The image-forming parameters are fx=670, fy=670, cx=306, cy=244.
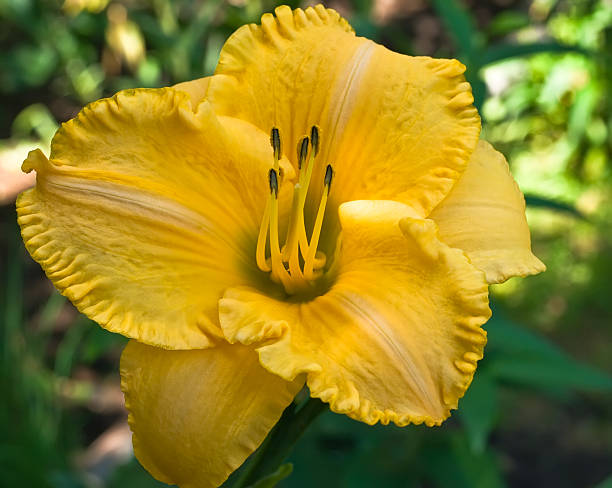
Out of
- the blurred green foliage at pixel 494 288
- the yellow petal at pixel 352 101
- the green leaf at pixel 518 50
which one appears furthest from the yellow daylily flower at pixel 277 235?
the green leaf at pixel 518 50

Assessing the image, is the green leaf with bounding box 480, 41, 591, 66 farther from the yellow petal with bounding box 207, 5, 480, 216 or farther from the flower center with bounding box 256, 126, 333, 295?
the flower center with bounding box 256, 126, 333, 295

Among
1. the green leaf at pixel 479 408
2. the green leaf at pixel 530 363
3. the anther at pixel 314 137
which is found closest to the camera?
the anther at pixel 314 137

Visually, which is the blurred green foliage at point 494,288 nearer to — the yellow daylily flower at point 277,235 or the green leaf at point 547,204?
the green leaf at point 547,204

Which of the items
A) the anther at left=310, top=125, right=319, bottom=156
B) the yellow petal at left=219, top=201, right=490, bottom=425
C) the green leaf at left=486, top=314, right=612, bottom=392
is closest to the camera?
the yellow petal at left=219, top=201, right=490, bottom=425

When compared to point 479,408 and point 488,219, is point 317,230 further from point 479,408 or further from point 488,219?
point 479,408

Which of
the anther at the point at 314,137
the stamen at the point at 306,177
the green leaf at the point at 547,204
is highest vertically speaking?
the anther at the point at 314,137

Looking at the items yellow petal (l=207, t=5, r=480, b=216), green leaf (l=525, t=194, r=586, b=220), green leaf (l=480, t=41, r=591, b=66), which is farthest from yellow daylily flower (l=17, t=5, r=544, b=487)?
green leaf (l=525, t=194, r=586, b=220)
